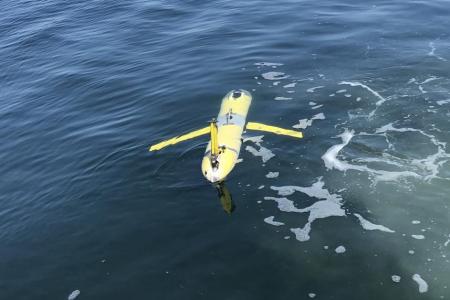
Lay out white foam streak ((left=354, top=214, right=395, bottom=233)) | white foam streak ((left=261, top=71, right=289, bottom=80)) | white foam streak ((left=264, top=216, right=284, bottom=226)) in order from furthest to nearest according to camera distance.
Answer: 1. white foam streak ((left=261, top=71, right=289, bottom=80))
2. white foam streak ((left=264, top=216, right=284, bottom=226))
3. white foam streak ((left=354, top=214, right=395, bottom=233))

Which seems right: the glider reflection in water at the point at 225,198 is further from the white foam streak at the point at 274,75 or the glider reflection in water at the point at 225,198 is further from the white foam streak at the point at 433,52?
the white foam streak at the point at 433,52

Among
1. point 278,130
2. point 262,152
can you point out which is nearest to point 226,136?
point 262,152

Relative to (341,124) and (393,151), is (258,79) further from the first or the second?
(393,151)

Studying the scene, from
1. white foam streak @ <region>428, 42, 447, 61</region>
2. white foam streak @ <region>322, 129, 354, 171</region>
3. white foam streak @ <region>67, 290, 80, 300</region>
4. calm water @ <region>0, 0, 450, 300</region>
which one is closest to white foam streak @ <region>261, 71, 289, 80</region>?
calm water @ <region>0, 0, 450, 300</region>

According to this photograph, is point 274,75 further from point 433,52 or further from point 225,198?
point 225,198

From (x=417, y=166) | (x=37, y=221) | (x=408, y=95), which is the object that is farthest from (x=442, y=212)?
(x=37, y=221)

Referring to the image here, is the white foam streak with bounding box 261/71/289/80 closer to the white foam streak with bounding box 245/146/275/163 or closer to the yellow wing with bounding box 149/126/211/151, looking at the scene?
the white foam streak with bounding box 245/146/275/163

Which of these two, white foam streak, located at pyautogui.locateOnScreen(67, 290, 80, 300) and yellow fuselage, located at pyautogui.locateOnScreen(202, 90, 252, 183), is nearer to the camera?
white foam streak, located at pyautogui.locateOnScreen(67, 290, 80, 300)

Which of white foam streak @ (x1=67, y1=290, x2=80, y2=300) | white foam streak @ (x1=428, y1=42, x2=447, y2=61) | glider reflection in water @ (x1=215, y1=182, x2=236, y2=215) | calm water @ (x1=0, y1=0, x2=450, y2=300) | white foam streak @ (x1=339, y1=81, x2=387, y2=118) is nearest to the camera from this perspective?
white foam streak @ (x1=67, y1=290, x2=80, y2=300)
